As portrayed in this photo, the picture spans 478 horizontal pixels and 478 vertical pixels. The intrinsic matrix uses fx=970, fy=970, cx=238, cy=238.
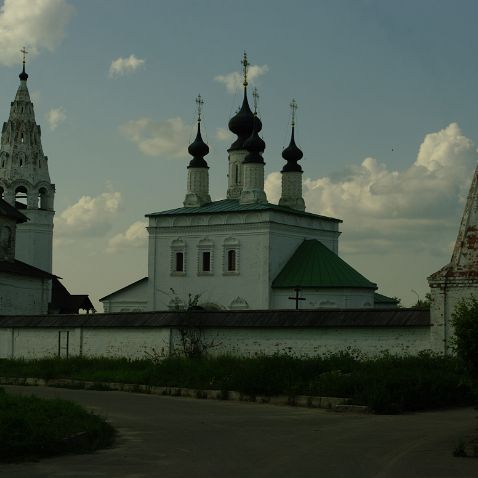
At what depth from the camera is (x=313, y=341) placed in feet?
72.2

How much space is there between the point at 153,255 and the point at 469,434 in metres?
35.0

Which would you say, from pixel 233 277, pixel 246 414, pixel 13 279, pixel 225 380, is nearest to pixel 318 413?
pixel 246 414

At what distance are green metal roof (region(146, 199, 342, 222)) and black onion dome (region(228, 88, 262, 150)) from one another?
3341mm

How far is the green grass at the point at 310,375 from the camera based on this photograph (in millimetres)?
15977

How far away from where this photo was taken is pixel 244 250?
43750 mm

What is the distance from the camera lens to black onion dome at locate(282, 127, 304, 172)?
4934 centimetres

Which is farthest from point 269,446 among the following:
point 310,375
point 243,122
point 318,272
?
point 243,122

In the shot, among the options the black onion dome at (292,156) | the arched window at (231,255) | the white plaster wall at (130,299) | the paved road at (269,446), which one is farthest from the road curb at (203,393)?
the black onion dome at (292,156)

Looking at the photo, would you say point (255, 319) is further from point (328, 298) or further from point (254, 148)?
point (254, 148)

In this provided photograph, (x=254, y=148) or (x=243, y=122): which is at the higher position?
(x=243, y=122)

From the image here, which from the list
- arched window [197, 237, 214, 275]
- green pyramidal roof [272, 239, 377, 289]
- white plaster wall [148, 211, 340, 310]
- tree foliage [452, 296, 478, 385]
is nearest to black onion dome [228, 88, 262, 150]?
white plaster wall [148, 211, 340, 310]

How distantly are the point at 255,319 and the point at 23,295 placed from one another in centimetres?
1705

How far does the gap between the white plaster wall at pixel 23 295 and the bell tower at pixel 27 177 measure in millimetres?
12995

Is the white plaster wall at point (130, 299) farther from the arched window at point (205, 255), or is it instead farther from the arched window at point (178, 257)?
the arched window at point (205, 255)
